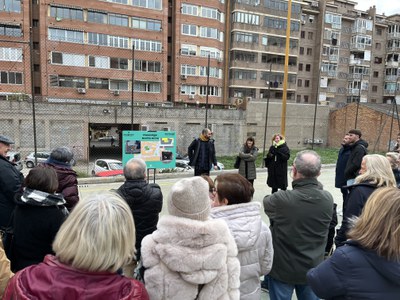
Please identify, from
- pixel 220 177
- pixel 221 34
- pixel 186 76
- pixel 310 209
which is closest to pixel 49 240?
pixel 220 177

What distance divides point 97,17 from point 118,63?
472 centimetres

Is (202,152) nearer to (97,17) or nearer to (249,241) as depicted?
(249,241)

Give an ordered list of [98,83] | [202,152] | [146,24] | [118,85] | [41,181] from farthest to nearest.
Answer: [146,24] → [118,85] → [98,83] → [202,152] → [41,181]

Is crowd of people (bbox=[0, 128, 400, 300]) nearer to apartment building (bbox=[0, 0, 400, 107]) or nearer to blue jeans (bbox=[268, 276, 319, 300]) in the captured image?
blue jeans (bbox=[268, 276, 319, 300])

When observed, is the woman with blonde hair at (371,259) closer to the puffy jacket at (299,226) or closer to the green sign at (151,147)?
the puffy jacket at (299,226)

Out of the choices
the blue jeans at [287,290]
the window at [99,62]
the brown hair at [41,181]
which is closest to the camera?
→ the brown hair at [41,181]

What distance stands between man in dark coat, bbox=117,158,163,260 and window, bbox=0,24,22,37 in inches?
1220

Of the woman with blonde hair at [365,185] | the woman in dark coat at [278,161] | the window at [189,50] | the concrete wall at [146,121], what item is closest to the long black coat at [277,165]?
the woman in dark coat at [278,161]

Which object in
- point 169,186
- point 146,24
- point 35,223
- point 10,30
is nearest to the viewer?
point 35,223

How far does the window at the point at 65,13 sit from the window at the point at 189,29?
1077 cm

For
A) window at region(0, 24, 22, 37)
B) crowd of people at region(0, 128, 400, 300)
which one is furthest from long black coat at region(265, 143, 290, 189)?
window at region(0, 24, 22, 37)

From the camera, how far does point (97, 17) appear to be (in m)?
30.6

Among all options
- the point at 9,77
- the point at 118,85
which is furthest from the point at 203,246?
the point at 118,85

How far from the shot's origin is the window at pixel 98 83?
101 ft
